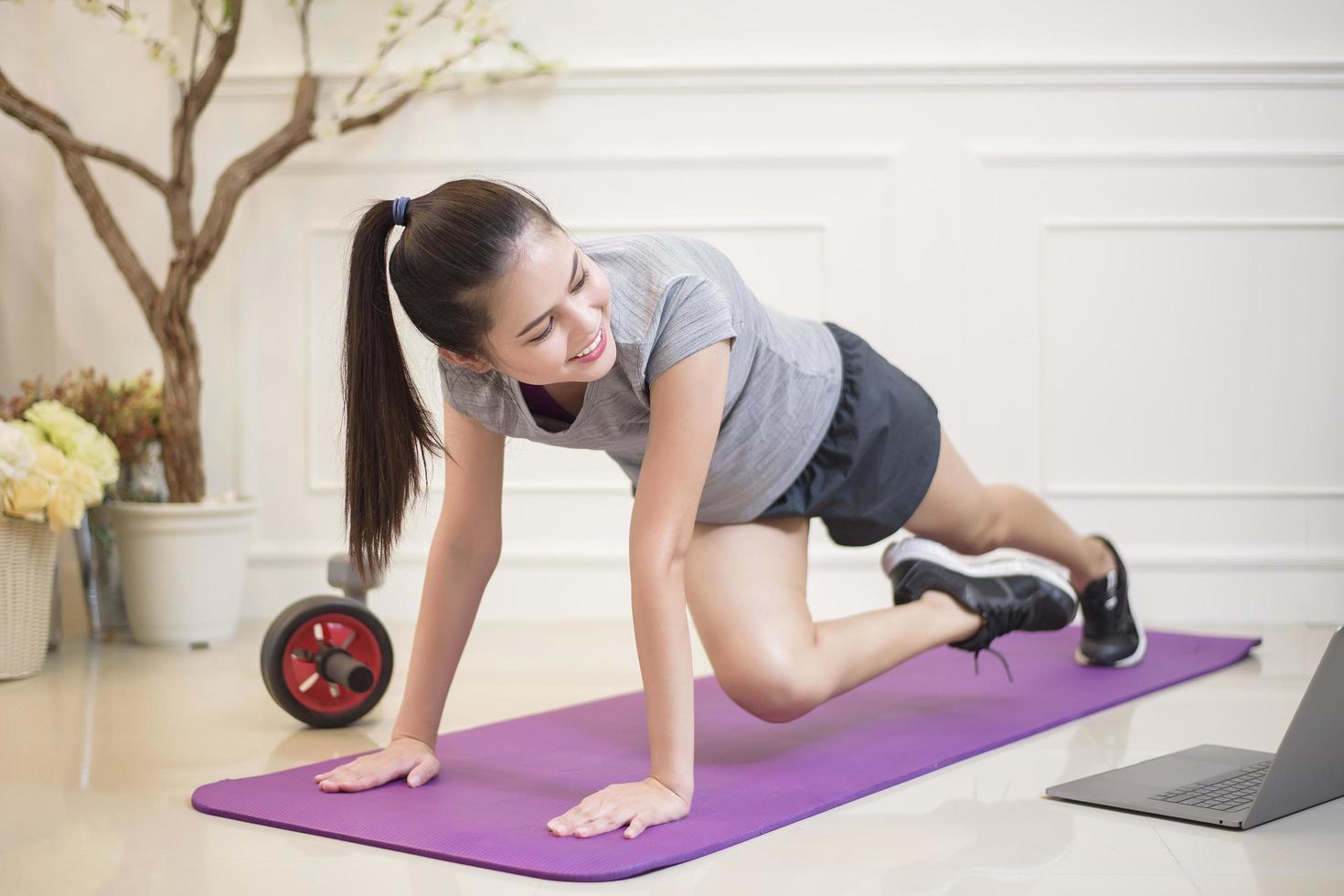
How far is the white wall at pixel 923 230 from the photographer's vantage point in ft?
9.44

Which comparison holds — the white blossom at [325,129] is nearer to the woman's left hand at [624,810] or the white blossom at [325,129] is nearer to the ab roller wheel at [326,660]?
the ab roller wheel at [326,660]

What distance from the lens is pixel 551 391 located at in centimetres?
152

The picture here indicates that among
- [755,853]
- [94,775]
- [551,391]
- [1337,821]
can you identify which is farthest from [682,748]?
[94,775]

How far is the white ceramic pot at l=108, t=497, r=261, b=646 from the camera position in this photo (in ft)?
8.68

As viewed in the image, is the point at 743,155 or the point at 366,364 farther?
the point at 743,155

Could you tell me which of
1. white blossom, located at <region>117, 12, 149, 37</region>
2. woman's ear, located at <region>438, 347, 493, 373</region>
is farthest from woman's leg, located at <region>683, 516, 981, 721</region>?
white blossom, located at <region>117, 12, 149, 37</region>

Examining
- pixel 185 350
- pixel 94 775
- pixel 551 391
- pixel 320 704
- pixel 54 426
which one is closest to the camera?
pixel 551 391

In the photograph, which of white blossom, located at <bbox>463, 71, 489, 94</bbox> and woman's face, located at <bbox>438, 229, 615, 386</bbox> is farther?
white blossom, located at <bbox>463, 71, 489, 94</bbox>

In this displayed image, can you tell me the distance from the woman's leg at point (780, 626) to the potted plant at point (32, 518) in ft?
4.14

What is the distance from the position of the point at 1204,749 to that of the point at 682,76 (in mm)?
1857

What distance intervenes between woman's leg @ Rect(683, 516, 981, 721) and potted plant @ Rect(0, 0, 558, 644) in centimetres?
133

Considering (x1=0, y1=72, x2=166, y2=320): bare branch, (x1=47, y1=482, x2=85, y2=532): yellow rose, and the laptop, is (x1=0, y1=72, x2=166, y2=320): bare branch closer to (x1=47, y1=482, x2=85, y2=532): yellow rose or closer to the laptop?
(x1=47, y1=482, x2=85, y2=532): yellow rose

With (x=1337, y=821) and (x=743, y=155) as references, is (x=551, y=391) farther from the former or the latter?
(x=743, y=155)

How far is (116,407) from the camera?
2676 millimetres
